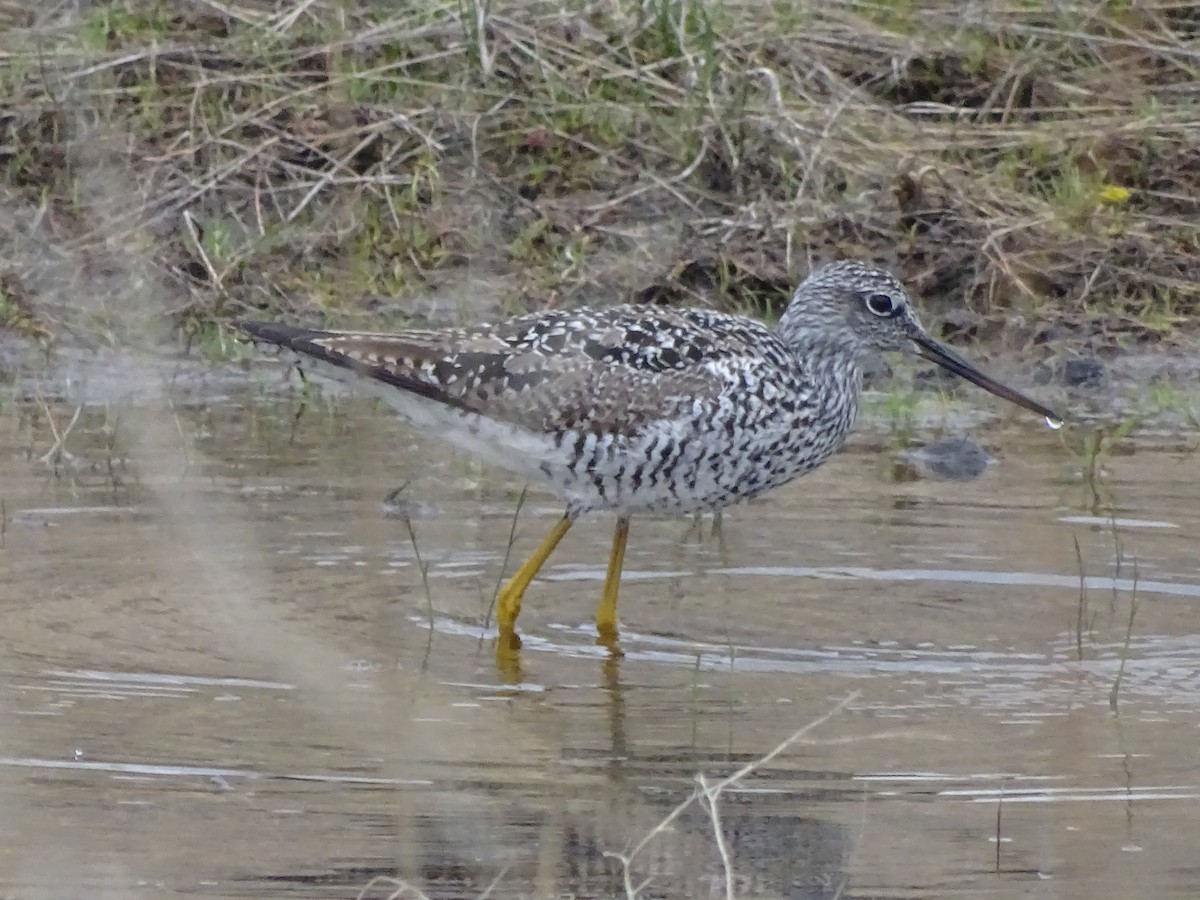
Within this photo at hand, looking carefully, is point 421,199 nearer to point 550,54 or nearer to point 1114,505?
point 550,54

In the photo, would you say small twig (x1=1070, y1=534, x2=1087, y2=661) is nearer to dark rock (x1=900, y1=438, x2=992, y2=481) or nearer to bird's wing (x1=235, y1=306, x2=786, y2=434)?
bird's wing (x1=235, y1=306, x2=786, y2=434)

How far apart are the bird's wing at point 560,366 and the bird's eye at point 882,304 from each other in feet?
2.13

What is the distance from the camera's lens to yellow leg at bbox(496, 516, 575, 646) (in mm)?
6125

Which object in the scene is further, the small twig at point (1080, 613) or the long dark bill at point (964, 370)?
the long dark bill at point (964, 370)

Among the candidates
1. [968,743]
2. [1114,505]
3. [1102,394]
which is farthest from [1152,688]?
[1102,394]

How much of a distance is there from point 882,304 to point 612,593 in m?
1.34

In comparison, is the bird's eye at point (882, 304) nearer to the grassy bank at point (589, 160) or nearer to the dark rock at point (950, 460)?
A: the dark rock at point (950, 460)

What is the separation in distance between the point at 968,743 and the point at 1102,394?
12.8 ft

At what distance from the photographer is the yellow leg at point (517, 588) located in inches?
241

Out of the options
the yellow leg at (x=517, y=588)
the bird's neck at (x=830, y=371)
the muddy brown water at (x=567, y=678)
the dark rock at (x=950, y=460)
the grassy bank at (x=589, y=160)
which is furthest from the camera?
the grassy bank at (x=589, y=160)

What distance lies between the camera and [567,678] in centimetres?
568

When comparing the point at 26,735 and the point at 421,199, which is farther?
the point at 421,199

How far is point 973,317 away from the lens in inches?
361

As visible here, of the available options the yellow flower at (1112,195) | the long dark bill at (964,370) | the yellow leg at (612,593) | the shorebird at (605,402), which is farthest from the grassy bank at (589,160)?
the yellow leg at (612,593)
